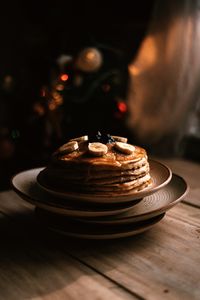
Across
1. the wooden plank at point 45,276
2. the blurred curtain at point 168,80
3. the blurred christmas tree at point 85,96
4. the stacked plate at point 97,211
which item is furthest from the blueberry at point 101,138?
the blurred christmas tree at point 85,96

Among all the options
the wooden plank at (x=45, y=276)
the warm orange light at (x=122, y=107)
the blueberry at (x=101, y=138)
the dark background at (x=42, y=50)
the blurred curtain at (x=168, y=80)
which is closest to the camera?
the wooden plank at (x=45, y=276)

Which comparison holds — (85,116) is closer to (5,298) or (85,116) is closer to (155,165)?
(155,165)

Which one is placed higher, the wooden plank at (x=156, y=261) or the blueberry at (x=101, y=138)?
the blueberry at (x=101, y=138)

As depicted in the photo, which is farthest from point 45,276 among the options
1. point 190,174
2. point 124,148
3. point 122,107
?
point 122,107

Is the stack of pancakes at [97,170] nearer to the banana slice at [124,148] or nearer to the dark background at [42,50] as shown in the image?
the banana slice at [124,148]

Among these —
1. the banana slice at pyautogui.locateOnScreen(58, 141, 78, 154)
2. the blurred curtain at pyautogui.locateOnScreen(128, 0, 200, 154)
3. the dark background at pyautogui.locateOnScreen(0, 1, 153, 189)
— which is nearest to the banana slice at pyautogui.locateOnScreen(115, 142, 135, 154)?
the banana slice at pyautogui.locateOnScreen(58, 141, 78, 154)

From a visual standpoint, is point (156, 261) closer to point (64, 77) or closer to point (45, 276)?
point (45, 276)

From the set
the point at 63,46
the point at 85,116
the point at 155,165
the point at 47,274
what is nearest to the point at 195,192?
the point at 155,165
